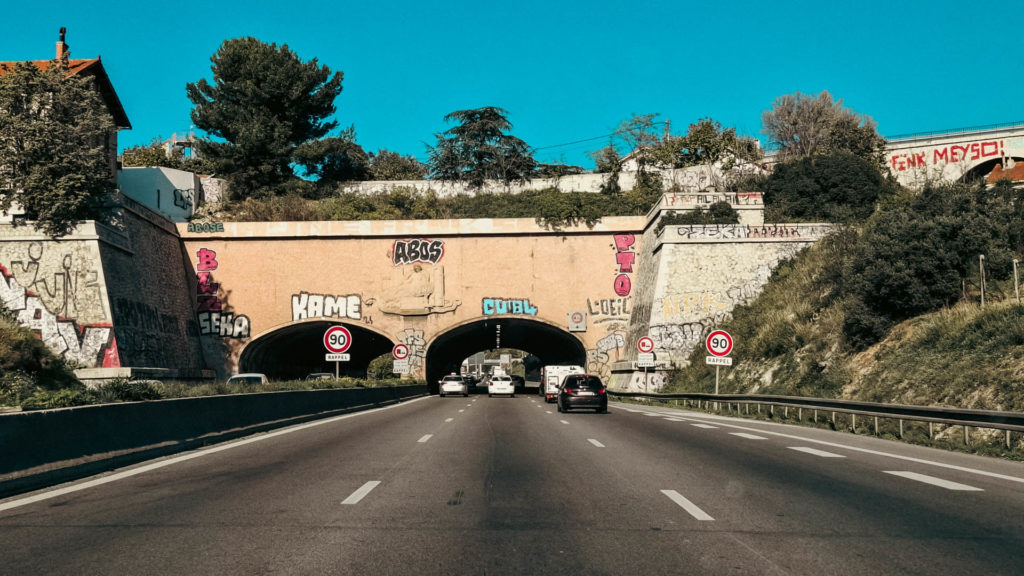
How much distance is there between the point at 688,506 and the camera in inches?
323

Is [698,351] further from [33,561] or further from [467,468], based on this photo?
[33,561]

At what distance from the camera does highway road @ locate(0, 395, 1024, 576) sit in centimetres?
585

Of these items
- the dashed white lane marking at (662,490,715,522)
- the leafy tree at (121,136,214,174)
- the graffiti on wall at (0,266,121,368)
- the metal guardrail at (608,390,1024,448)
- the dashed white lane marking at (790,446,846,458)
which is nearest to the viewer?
the dashed white lane marking at (662,490,715,522)

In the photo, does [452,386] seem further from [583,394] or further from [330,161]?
[330,161]

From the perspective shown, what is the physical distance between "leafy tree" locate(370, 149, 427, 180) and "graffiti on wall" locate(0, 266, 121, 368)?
4226 cm

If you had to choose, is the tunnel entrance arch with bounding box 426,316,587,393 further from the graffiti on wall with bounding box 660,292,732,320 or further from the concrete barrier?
the concrete barrier

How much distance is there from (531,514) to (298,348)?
5820cm

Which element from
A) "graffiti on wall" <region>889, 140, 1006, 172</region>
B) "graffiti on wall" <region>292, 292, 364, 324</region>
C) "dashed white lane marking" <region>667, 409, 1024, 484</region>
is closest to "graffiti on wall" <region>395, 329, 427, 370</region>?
"graffiti on wall" <region>292, 292, 364, 324</region>

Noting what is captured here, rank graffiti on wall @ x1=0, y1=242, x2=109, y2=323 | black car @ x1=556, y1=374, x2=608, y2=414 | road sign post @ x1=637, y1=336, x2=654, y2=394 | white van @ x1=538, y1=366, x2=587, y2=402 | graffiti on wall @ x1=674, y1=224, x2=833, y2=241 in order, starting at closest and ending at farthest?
black car @ x1=556, y1=374, x2=608, y2=414
road sign post @ x1=637, y1=336, x2=654, y2=394
graffiti on wall @ x1=0, y1=242, x2=109, y2=323
white van @ x1=538, y1=366, x2=587, y2=402
graffiti on wall @ x1=674, y1=224, x2=833, y2=241

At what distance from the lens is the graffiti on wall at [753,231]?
156 ft

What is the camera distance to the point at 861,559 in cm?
589

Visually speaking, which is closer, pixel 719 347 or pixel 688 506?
pixel 688 506

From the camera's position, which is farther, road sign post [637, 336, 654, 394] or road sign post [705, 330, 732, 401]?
road sign post [637, 336, 654, 394]

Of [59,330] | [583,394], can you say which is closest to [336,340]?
[583,394]
